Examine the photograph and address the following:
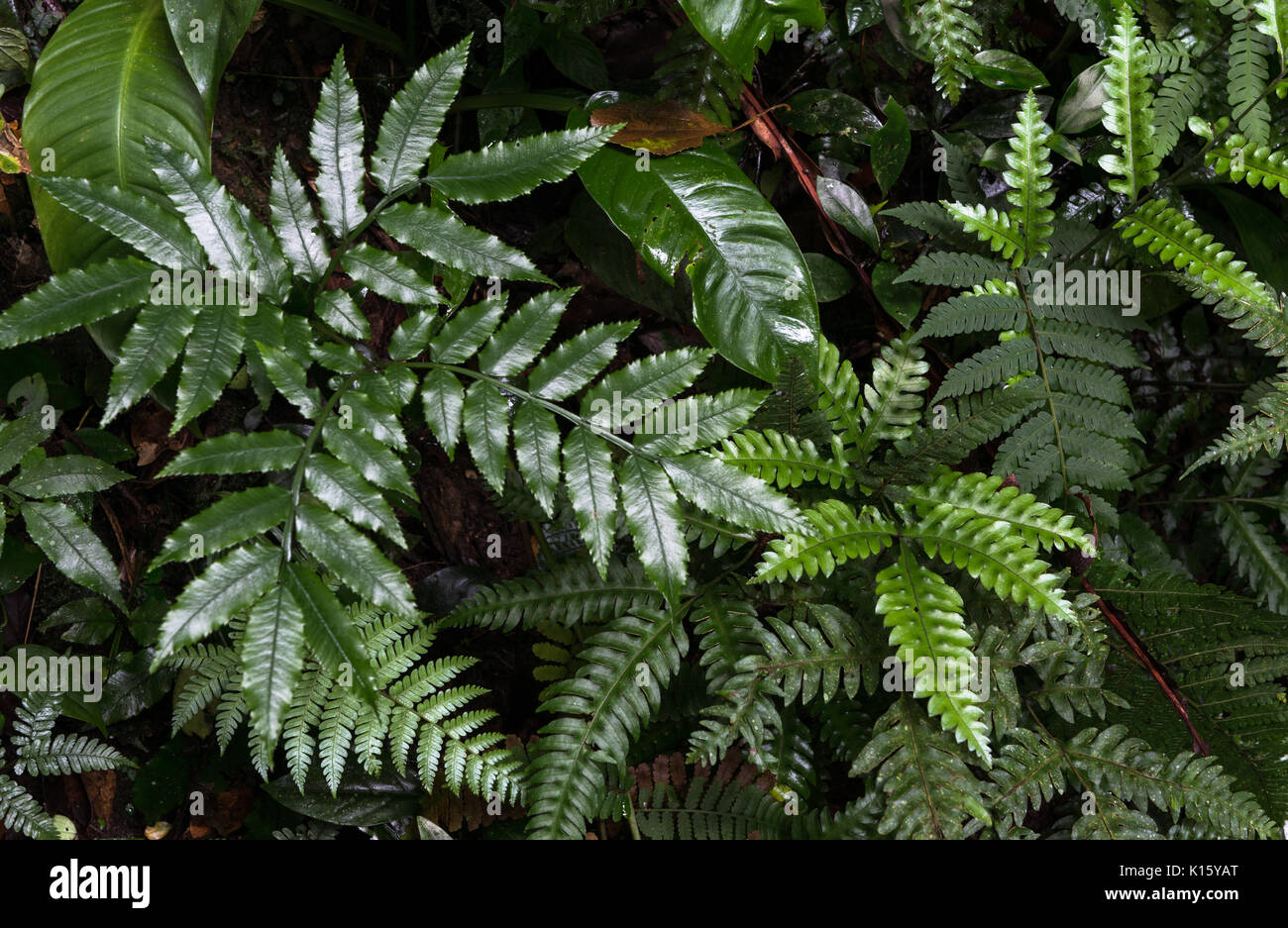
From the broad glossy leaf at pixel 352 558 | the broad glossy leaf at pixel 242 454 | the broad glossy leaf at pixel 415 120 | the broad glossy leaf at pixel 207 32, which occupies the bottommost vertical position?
the broad glossy leaf at pixel 352 558

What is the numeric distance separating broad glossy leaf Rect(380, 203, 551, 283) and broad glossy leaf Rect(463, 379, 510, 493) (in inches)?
11.5

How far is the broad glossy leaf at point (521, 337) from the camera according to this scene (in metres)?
2.14

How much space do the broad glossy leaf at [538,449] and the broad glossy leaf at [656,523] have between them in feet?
0.57

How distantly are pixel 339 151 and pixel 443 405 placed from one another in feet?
2.28

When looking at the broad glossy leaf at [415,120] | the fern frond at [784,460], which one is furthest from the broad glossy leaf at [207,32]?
the fern frond at [784,460]

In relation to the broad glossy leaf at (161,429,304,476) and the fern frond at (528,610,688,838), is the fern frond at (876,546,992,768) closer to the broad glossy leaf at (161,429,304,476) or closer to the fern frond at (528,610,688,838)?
the fern frond at (528,610,688,838)

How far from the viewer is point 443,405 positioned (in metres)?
2.08

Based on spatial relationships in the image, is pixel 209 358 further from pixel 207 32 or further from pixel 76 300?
pixel 207 32

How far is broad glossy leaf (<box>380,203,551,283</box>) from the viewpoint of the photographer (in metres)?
2.10

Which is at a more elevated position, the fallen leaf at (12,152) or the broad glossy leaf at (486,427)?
the fallen leaf at (12,152)

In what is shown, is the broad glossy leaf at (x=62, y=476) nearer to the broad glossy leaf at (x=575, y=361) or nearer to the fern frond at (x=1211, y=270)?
the broad glossy leaf at (x=575, y=361)

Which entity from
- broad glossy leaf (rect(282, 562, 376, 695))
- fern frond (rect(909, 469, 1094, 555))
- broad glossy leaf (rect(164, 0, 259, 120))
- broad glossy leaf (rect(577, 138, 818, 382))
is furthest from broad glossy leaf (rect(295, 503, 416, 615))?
fern frond (rect(909, 469, 1094, 555))

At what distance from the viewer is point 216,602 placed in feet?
5.61

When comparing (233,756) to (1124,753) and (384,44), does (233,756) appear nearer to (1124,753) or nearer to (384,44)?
(384,44)
